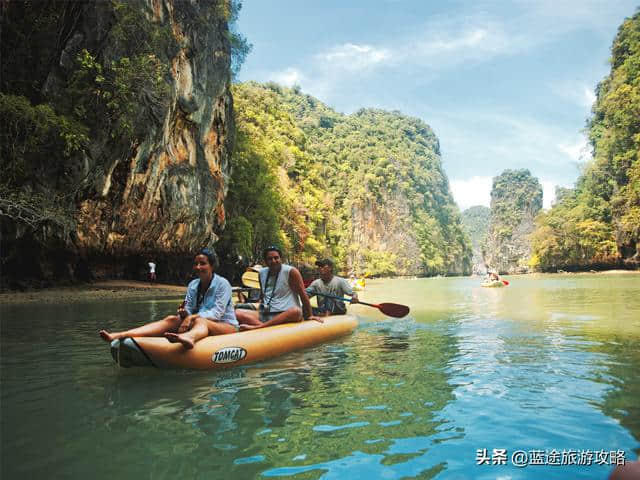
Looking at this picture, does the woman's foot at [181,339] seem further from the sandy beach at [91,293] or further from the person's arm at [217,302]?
the sandy beach at [91,293]

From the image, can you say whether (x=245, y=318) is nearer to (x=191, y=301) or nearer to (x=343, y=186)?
(x=191, y=301)

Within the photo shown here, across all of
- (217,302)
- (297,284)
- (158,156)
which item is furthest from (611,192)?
(217,302)

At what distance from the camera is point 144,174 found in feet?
49.2

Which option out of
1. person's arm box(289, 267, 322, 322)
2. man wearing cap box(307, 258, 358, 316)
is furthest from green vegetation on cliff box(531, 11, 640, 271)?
person's arm box(289, 267, 322, 322)

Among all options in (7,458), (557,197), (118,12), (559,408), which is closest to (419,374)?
(559,408)

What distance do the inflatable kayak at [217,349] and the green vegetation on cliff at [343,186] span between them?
21439 millimetres

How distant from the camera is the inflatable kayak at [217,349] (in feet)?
13.0

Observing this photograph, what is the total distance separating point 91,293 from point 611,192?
44.3m

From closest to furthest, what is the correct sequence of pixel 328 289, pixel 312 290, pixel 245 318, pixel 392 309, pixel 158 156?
pixel 245 318 → pixel 312 290 → pixel 328 289 → pixel 392 309 → pixel 158 156

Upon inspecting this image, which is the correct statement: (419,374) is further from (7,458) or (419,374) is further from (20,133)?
(20,133)

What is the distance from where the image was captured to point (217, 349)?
428 centimetres

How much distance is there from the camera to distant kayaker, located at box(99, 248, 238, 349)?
4.41 metres

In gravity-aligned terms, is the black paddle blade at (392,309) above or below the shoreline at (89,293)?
below

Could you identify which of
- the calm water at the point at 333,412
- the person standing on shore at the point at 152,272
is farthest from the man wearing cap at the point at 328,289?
the person standing on shore at the point at 152,272
